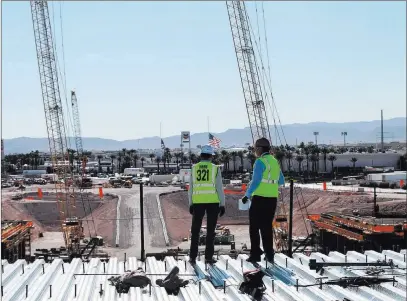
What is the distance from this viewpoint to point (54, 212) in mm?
77000

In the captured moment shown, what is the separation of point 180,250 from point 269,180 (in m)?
32.5

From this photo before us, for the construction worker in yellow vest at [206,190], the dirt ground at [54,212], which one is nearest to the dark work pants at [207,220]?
the construction worker in yellow vest at [206,190]

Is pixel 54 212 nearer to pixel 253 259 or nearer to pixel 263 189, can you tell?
pixel 253 259

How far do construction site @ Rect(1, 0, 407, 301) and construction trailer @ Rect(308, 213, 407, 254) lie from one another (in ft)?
Answer: 0.22

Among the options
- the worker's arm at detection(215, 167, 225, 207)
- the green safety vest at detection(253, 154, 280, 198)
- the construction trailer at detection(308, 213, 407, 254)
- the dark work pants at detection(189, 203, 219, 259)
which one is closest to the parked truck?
the construction trailer at detection(308, 213, 407, 254)

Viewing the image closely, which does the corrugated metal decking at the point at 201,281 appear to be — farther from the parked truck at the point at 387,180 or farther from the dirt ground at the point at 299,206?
the parked truck at the point at 387,180

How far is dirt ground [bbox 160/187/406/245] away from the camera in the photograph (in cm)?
6366

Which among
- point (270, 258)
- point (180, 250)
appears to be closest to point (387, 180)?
point (180, 250)

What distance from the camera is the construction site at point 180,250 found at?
781cm

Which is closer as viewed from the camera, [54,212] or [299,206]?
[299,206]

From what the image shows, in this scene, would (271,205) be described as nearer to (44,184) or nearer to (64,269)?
(64,269)

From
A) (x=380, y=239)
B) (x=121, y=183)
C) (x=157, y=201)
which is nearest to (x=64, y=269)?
(x=380, y=239)

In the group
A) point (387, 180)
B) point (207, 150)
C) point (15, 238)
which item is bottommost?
point (387, 180)

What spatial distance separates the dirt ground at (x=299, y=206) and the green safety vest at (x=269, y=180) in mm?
49185
